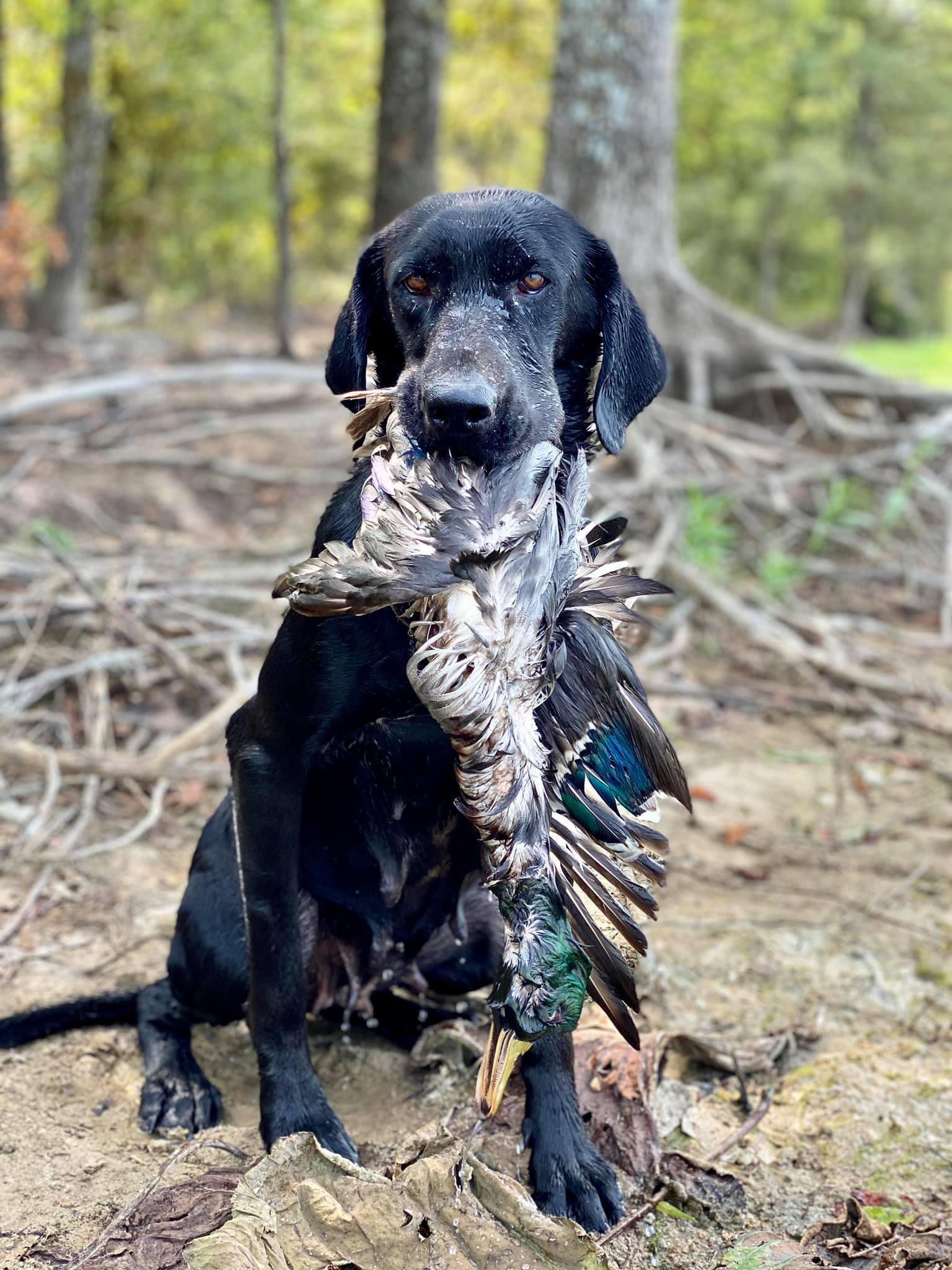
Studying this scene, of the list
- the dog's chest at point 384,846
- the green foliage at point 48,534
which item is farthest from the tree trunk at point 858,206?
the dog's chest at point 384,846

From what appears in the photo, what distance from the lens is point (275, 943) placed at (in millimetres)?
2430

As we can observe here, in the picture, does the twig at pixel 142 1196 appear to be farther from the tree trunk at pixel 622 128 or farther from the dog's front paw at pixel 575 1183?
the tree trunk at pixel 622 128

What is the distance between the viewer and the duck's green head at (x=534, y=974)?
1.83 m

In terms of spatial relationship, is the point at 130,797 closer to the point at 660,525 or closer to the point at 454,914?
the point at 454,914

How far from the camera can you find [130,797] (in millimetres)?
4148

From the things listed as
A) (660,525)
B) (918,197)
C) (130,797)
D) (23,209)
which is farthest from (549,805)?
(918,197)

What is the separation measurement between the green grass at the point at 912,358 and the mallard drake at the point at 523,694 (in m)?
10.6

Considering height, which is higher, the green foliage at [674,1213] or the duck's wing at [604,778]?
the duck's wing at [604,778]

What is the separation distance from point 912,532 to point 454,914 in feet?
16.3

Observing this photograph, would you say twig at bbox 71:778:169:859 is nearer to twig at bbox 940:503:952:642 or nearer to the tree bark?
twig at bbox 940:503:952:642

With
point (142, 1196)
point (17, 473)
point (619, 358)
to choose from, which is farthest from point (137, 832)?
point (17, 473)

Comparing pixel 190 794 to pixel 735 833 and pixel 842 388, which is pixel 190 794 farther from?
pixel 842 388

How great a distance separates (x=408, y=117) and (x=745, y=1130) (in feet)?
25.6

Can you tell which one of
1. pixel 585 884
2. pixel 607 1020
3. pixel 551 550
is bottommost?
pixel 607 1020
